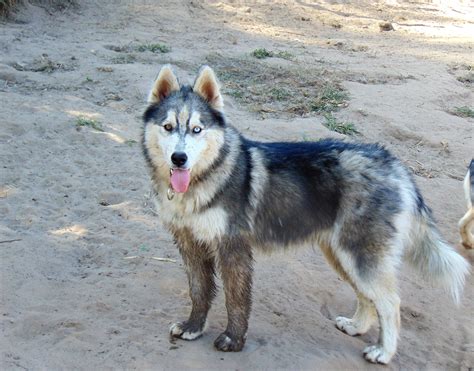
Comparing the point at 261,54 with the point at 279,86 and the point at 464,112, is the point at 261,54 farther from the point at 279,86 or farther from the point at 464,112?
the point at 464,112

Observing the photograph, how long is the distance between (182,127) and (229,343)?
5.18ft

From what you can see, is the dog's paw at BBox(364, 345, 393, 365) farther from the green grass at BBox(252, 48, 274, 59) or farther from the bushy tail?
the green grass at BBox(252, 48, 274, 59)

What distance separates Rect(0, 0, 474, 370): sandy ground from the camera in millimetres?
4379

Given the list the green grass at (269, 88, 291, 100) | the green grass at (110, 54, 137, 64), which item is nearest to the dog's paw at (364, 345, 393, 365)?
the green grass at (269, 88, 291, 100)

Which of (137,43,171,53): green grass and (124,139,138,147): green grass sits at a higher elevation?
(137,43,171,53): green grass

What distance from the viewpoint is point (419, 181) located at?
302 inches

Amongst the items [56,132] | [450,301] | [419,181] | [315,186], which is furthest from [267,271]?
[56,132]

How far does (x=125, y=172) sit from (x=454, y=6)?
19265 mm

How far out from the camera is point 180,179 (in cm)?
397

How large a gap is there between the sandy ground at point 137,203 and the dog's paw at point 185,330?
→ 0.18ft

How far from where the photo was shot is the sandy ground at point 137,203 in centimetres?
438

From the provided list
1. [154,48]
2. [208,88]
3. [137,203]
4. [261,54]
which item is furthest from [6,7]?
[208,88]

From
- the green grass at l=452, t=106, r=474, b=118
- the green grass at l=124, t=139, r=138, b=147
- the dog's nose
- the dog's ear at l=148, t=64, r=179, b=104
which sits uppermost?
the dog's ear at l=148, t=64, r=179, b=104

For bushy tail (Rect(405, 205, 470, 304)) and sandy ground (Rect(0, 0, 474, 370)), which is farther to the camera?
bushy tail (Rect(405, 205, 470, 304))
